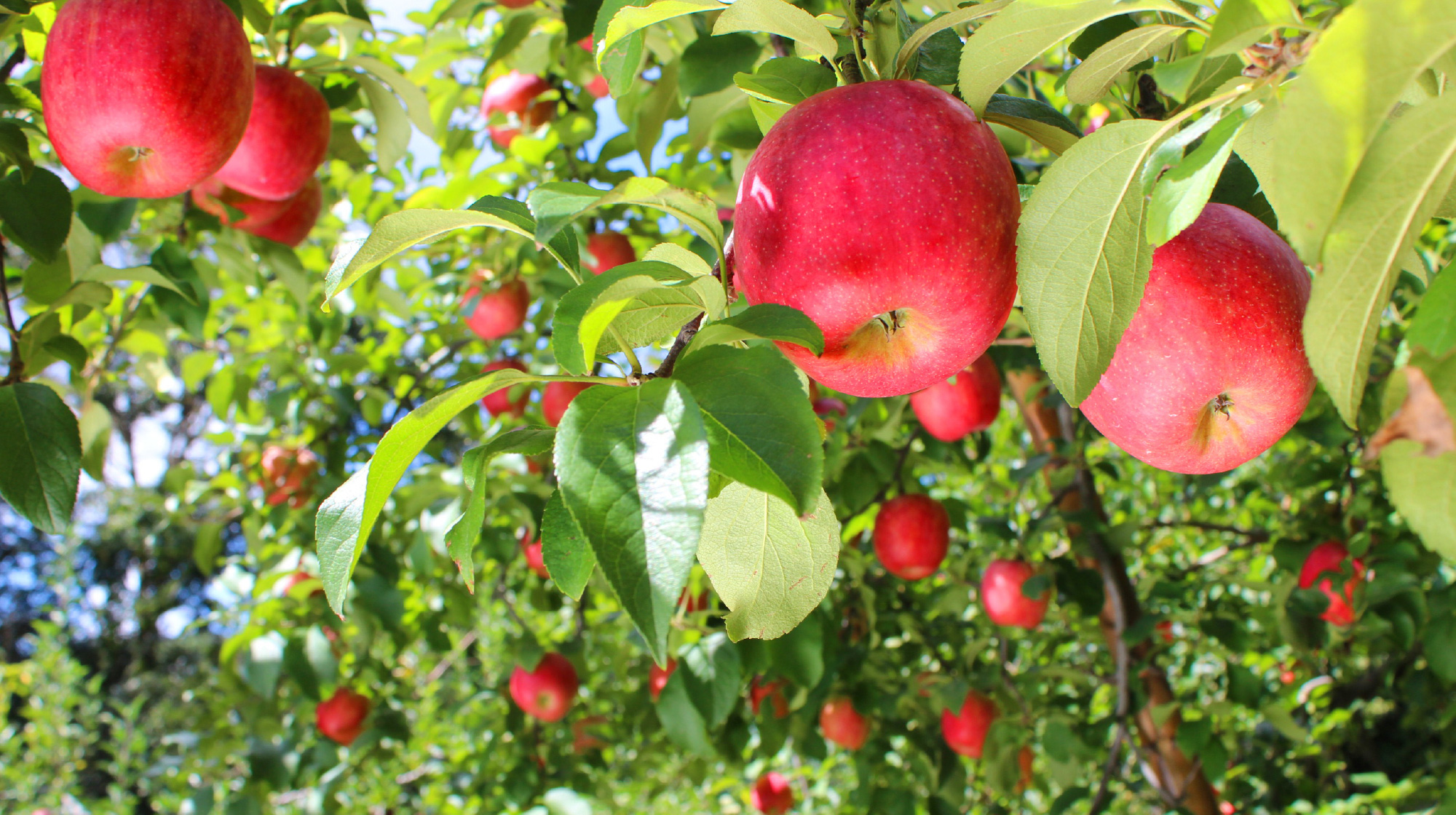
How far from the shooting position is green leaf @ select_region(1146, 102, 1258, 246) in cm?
39

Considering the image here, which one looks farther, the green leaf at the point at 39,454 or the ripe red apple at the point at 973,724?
the ripe red apple at the point at 973,724

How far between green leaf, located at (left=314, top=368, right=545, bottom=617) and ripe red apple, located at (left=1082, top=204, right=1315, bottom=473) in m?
0.37

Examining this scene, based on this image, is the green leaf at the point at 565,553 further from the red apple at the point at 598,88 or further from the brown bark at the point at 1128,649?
the red apple at the point at 598,88

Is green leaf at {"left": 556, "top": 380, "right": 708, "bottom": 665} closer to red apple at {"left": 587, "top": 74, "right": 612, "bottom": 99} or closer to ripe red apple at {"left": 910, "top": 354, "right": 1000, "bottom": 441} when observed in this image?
ripe red apple at {"left": 910, "top": 354, "right": 1000, "bottom": 441}

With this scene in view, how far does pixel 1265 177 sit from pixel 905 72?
0.78ft

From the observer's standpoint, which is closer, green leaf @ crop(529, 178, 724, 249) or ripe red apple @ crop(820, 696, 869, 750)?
green leaf @ crop(529, 178, 724, 249)

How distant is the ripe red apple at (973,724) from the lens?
1.96 m

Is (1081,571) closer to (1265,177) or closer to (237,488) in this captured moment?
(1265,177)

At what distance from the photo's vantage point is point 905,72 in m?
0.61

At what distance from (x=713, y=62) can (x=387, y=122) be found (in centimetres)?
65

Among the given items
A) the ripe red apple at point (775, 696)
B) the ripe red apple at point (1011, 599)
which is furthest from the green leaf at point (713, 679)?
the ripe red apple at point (1011, 599)

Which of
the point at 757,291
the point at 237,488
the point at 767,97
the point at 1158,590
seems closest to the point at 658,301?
the point at 757,291

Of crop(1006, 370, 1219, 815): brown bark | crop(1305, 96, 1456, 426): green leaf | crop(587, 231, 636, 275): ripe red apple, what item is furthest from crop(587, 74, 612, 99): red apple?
crop(1305, 96, 1456, 426): green leaf

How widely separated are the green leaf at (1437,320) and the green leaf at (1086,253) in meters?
0.16
